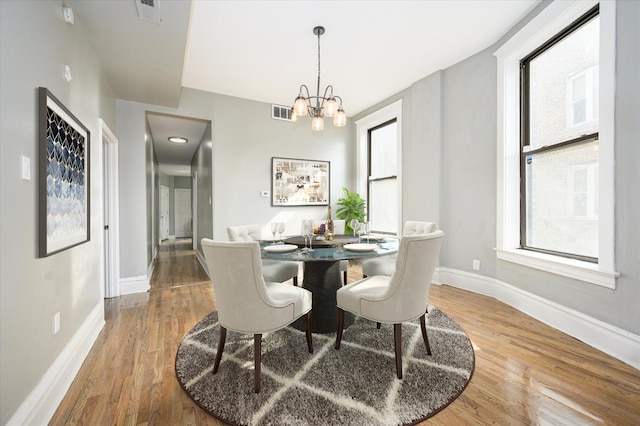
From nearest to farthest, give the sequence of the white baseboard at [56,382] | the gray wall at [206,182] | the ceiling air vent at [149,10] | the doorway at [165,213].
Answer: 1. the white baseboard at [56,382]
2. the ceiling air vent at [149,10]
3. the gray wall at [206,182]
4. the doorway at [165,213]

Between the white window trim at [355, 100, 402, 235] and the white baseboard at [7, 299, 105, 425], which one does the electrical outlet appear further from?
the white window trim at [355, 100, 402, 235]

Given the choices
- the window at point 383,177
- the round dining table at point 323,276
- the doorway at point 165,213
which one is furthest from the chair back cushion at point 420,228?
the doorway at point 165,213

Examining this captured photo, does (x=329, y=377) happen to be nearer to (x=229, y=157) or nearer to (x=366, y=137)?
(x=229, y=157)

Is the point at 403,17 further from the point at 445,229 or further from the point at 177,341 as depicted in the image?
the point at 177,341

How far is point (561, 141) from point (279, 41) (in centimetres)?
286

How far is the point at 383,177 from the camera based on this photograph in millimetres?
4895

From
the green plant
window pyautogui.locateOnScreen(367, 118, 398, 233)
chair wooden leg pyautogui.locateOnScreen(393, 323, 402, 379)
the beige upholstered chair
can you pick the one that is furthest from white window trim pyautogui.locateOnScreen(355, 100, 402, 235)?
chair wooden leg pyautogui.locateOnScreen(393, 323, 402, 379)

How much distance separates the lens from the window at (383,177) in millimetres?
4730

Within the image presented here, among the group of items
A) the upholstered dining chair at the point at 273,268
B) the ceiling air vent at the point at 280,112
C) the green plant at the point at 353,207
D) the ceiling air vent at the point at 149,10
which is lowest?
the upholstered dining chair at the point at 273,268

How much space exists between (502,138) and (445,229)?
4.24 ft

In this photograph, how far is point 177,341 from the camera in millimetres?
2283

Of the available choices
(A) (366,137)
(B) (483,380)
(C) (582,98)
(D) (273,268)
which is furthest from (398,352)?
(A) (366,137)

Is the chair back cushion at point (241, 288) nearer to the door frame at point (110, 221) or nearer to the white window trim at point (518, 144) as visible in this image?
the white window trim at point (518, 144)

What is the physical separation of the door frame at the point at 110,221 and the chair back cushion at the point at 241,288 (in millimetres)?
2536
